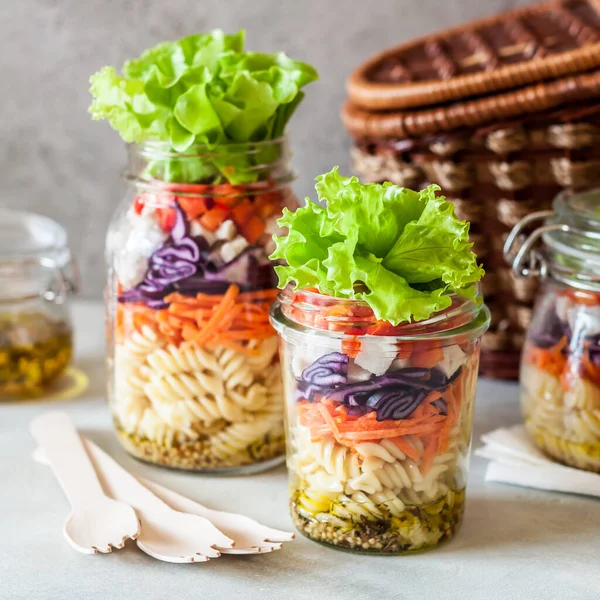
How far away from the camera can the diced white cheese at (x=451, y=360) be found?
2.66 ft

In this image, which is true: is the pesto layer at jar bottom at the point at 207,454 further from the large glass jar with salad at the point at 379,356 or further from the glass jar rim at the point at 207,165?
the glass jar rim at the point at 207,165

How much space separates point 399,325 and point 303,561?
226 millimetres

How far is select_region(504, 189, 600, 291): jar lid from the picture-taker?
95 centimetres

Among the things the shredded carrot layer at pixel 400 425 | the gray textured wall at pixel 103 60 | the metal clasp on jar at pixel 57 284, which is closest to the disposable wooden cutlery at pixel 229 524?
the shredded carrot layer at pixel 400 425

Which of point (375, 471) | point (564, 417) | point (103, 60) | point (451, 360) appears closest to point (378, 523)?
point (375, 471)

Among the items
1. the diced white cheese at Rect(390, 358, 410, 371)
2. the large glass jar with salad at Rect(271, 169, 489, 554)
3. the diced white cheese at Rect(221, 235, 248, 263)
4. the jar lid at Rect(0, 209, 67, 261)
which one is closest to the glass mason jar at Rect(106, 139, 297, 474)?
the diced white cheese at Rect(221, 235, 248, 263)

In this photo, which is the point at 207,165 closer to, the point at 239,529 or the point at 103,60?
the point at 239,529

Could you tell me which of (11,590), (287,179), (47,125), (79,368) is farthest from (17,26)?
(11,590)

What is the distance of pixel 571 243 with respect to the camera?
968 millimetres

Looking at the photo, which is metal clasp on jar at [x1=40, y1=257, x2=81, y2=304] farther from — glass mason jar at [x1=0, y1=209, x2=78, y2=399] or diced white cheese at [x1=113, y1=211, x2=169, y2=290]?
diced white cheese at [x1=113, y1=211, x2=169, y2=290]

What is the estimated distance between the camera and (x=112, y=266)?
1.02 m

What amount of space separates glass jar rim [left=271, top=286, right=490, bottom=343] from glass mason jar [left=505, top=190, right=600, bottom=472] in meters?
0.16

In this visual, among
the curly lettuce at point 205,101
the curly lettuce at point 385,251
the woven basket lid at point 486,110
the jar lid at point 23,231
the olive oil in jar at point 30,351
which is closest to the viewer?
the curly lettuce at point 385,251

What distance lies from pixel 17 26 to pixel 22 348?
0.56 meters
